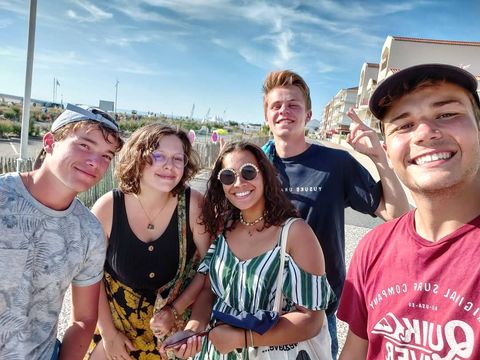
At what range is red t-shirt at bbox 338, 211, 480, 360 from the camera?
42.3 inches

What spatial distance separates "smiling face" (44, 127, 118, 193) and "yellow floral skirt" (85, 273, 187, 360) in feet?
2.56

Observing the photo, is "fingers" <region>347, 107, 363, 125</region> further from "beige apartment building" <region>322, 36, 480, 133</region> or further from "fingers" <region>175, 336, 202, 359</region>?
"beige apartment building" <region>322, 36, 480, 133</region>

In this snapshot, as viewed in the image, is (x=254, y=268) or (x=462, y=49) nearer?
(x=254, y=268)

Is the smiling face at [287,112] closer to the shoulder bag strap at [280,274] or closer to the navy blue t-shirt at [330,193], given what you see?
the navy blue t-shirt at [330,193]

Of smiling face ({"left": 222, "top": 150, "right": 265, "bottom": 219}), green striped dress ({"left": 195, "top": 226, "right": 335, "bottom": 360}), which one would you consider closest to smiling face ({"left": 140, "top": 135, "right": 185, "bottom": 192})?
smiling face ({"left": 222, "top": 150, "right": 265, "bottom": 219})

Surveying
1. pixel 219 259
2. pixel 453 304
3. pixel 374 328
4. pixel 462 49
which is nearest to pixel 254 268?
pixel 219 259

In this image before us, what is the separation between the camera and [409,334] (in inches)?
46.4

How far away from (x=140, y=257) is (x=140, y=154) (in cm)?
68

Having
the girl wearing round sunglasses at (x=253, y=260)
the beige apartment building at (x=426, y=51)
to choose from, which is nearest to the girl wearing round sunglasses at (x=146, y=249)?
the girl wearing round sunglasses at (x=253, y=260)

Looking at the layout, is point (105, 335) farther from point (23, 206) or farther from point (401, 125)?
point (401, 125)

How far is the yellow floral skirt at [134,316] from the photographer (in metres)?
2.07

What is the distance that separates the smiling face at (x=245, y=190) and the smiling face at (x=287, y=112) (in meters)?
0.55

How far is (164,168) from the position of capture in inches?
83.9

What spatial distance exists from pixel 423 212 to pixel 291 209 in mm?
804
